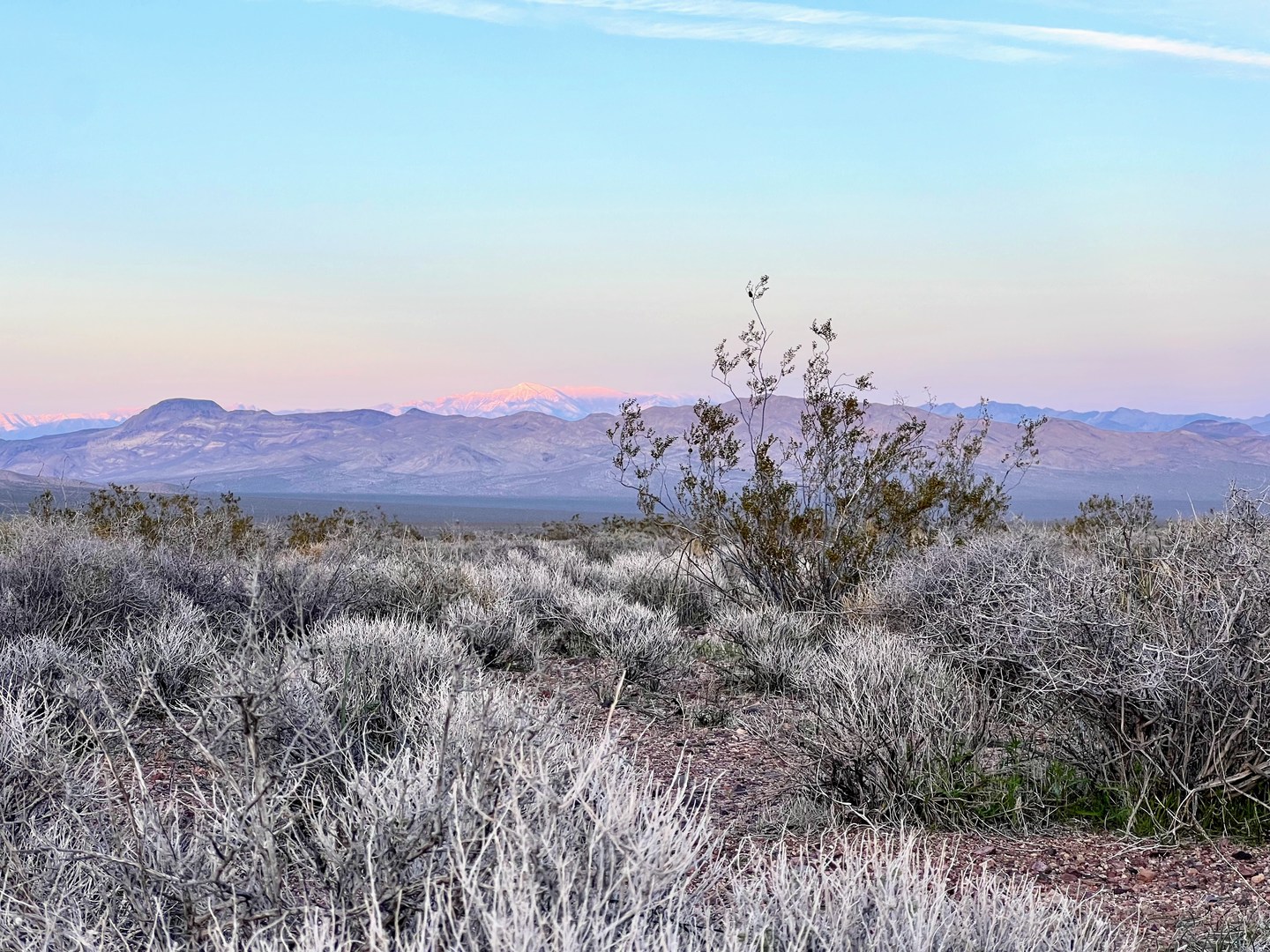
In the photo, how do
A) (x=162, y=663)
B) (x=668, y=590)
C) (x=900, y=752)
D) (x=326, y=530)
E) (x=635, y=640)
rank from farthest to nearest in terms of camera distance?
(x=326, y=530) < (x=668, y=590) < (x=635, y=640) < (x=162, y=663) < (x=900, y=752)

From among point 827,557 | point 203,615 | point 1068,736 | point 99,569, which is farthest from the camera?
point 827,557

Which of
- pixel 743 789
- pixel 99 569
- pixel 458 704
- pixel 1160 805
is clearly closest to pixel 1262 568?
pixel 1160 805

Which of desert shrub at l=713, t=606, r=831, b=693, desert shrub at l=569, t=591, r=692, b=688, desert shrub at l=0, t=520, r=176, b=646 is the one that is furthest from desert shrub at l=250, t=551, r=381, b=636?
desert shrub at l=713, t=606, r=831, b=693

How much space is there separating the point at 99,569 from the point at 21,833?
6.15m

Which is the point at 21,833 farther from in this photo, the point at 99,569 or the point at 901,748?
the point at 99,569

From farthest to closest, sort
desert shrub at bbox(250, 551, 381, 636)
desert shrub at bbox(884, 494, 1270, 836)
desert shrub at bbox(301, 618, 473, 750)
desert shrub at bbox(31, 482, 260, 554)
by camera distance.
Result: 1. desert shrub at bbox(31, 482, 260, 554)
2. desert shrub at bbox(250, 551, 381, 636)
3. desert shrub at bbox(301, 618, 473, 750)
4. desert shrub at bbox(884, 494, 1270, 836)

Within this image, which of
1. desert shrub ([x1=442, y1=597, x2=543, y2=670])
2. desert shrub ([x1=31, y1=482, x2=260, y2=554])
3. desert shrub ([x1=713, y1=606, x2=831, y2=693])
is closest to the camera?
desert shrub ([x1=713, y1=606, x2=831, y2=693])

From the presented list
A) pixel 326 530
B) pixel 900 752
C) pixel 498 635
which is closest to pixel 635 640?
pixel 498 635

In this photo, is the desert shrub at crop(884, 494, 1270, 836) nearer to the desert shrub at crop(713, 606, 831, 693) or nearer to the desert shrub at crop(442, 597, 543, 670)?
the desert shrub at crop(713, 606, 831, 693)

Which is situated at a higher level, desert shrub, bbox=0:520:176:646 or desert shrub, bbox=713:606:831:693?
desert shrub, bbox=0:520:176:646

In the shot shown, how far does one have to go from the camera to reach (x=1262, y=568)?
15.9ft

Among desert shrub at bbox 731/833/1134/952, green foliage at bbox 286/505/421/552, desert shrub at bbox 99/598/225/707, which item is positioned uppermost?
desert shrub at bbox 731/833/1134/952

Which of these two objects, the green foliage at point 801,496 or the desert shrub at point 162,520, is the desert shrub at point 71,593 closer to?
the desert shrub at point 162,520

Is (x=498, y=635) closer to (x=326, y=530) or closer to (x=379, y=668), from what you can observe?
(x=379, y=668)
